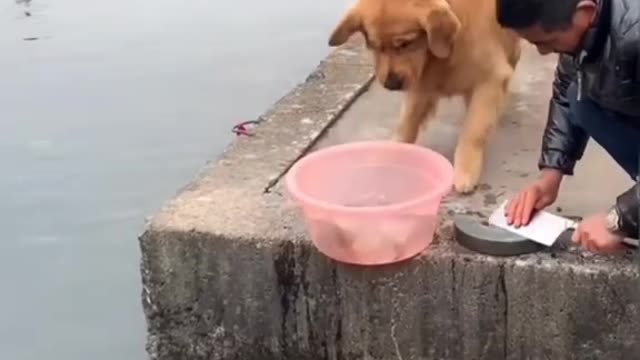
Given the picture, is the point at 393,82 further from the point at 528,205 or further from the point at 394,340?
the point at 394,340

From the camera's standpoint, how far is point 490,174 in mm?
3484

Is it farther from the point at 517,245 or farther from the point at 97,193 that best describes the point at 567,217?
the point at 97,193

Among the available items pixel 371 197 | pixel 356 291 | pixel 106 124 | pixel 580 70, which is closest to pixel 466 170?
pixel 371 197

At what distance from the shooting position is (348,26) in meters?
3.27

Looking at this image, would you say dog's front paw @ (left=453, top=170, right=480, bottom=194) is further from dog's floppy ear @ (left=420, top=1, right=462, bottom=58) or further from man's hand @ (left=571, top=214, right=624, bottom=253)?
man's hand @ (left=571, top=214, right=624, bottom=253)

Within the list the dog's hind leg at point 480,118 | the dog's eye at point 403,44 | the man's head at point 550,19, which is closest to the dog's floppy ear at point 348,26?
the dog's eye at point 403,44

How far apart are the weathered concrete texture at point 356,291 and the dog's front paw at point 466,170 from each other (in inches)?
1.4

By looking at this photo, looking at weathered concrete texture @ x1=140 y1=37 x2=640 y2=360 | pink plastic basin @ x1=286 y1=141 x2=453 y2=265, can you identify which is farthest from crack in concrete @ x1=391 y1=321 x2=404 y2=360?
pink plastic basin @ x1=286 y1=141 x2=453 y2=265

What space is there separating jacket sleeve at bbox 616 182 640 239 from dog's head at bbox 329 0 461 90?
78 cm

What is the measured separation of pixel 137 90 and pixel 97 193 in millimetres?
973

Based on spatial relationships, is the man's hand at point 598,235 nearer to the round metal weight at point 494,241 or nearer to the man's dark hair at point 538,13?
the round metal weight at point 494,241

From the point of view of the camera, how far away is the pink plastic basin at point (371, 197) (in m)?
2.91

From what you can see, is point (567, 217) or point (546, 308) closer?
point (546, 308)

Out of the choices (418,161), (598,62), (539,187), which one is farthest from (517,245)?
(598,62)
